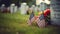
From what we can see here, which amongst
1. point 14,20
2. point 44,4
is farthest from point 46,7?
point 14,20

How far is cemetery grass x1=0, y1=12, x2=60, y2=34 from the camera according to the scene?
2.42 m

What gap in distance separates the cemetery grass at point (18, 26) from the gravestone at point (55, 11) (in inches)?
2.5

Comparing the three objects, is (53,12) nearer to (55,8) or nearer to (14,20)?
(55,8)

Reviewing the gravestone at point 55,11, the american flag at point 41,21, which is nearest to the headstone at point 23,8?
the american flag at point 41,21

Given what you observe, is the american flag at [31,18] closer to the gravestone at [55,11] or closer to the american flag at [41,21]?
the american flag at [41,21]

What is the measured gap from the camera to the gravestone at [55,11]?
7.88 feet

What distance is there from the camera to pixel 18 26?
243 centimetres

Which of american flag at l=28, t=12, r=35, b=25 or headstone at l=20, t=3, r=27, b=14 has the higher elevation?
headstone at l=20, t=3, r=27, b=14

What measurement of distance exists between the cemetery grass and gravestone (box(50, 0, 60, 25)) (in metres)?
0.06

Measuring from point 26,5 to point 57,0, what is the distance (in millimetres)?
325

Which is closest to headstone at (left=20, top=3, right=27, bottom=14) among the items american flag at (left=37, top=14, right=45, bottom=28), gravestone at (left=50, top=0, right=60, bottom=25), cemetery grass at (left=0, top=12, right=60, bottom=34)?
cemetery grass at (left=0, top=12, right=60, bottom=34)

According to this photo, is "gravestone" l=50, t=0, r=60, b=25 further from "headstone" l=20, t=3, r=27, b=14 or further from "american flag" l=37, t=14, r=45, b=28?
"headstone" l=20, t=3, r=27, b=14

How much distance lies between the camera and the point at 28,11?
2.44 meters

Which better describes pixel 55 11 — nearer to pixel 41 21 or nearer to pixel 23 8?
pixel 41 21
